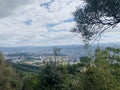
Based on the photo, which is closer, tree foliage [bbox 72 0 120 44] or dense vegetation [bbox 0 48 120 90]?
tree foliage [bbox 72 0 120 44]

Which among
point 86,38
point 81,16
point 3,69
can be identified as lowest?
point 3,69

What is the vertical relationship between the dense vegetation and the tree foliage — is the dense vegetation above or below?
below

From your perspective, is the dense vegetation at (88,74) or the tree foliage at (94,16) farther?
the dense vegetation at (88,74)

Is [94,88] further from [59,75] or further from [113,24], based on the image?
[59,75]

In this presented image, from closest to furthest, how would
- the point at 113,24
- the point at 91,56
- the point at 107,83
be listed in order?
the point at 113,24 < the point at 107,83 < the point at 91,56

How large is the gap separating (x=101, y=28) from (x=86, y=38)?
0.68 meters

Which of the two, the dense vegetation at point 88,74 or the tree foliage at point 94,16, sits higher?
the tree foliage at point 94,16

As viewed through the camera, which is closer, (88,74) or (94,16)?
(94,16)

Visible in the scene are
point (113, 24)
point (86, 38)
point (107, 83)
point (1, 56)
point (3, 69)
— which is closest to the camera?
point (113, 24)

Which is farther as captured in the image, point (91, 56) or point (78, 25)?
point (91, 56)

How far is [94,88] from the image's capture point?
17094 millimetres

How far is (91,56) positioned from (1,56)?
60048mm

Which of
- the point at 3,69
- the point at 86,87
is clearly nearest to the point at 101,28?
the point at 86,87

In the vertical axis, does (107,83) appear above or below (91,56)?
below
